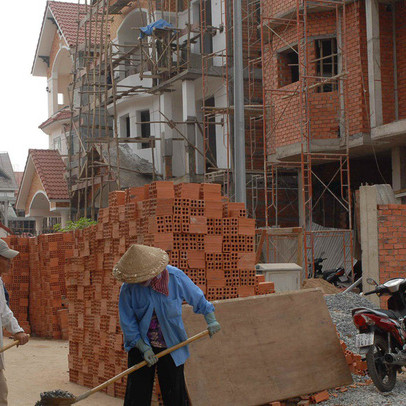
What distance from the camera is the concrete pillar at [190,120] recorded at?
23.7 meters

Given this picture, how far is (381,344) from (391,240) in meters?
4.27

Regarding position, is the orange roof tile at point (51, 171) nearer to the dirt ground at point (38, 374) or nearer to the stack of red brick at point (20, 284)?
the stack of red brick at point (20, 284)

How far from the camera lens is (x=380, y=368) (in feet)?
28.3

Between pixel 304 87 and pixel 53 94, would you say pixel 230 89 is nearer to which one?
pixel 304 87

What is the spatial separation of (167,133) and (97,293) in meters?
16.0

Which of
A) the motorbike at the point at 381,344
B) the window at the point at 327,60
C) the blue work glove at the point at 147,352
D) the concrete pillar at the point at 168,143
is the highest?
the window at the point at 327,60

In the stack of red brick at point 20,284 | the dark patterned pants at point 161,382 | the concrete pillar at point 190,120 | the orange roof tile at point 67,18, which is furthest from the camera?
the orange roof tile at point 67,18

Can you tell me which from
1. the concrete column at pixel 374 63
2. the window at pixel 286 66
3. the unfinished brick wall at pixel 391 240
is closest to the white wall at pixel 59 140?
the window at pixel 286 66

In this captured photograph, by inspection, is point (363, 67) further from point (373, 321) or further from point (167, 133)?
point (373, 321)

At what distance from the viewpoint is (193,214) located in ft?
30.2

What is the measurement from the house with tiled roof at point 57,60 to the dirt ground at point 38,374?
795 inches

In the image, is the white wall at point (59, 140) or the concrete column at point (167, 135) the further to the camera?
the white wall at point (59, 140)

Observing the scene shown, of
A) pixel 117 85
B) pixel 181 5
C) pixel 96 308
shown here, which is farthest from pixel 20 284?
pixel 181 5

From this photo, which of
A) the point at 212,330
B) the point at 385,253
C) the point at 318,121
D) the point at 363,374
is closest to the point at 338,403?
the point at 363,374
